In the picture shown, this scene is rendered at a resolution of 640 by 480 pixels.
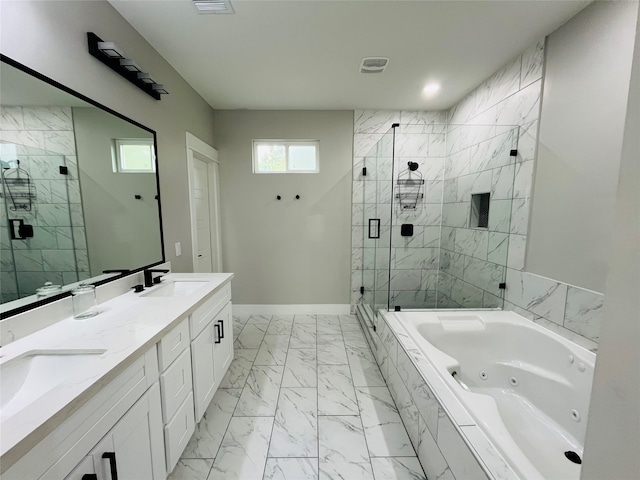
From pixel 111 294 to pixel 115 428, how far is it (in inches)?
37.0

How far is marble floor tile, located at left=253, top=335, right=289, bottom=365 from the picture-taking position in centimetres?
247

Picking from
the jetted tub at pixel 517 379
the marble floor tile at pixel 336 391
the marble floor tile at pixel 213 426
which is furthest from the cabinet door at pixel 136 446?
the jetted tub at pixel 517 379

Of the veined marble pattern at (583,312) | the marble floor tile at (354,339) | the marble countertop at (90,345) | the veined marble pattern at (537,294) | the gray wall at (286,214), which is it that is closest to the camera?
the marble countertop at (90,345)

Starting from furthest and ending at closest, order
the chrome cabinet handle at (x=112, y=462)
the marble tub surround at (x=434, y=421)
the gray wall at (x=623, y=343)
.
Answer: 1. the marble tub surround at (x=434, y=421)
2. the chrome cabinet handle at (x=112, y=462)
3. the gray wall at (x=623, y=343)

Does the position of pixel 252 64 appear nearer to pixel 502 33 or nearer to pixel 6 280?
pixel 502 33

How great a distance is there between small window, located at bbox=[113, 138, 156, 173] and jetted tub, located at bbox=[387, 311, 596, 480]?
2.28 metres

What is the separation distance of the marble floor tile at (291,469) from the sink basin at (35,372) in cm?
111

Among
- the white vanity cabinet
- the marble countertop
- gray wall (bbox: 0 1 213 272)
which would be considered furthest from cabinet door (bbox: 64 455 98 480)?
gray wall (bbox: 0 1 213 272)

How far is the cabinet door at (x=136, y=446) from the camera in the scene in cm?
89

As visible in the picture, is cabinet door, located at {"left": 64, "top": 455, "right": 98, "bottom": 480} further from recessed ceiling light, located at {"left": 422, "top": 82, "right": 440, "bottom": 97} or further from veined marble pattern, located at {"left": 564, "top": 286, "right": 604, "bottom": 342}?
recessed ceiling light, located at {"left": 422, "top": 82, "right": 440, "bottom": 97}

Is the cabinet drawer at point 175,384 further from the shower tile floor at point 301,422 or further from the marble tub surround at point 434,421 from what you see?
the marble tub surround at point 434,421

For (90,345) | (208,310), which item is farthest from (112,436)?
(208,310)

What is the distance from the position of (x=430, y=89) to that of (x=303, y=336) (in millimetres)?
2987

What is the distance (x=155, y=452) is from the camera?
→ 3.90ft
